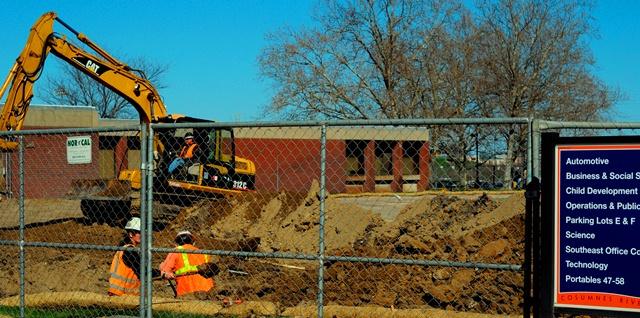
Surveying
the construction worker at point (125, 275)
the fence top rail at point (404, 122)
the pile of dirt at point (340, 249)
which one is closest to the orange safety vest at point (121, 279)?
the construction worker at point (125, 275)

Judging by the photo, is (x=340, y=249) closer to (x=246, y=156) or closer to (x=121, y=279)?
(x=121, y=279)

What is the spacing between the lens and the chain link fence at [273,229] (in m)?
7.64

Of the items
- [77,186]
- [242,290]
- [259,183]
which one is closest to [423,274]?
[242,290]

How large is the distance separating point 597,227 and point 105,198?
1415 centimetres

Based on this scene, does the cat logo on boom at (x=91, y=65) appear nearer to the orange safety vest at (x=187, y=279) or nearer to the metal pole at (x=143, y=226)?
the orange safety vest at (x=187, y=279)

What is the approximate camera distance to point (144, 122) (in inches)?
793

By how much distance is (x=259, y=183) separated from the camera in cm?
2684

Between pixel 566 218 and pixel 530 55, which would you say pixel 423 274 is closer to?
pixel 566 218

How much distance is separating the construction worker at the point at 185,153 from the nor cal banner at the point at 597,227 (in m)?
12.8

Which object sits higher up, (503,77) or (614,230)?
(503,77)

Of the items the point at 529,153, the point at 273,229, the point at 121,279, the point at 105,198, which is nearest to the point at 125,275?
the point at 121,279

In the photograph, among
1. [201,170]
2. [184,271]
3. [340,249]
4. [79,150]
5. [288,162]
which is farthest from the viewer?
[288,162]

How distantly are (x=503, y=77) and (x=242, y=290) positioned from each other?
29.8 meters

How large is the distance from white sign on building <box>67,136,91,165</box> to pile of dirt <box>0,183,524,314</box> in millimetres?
2864
